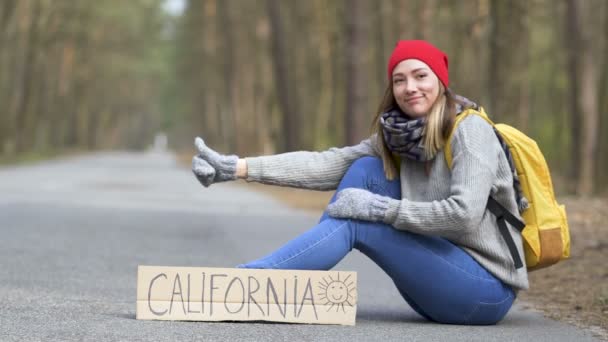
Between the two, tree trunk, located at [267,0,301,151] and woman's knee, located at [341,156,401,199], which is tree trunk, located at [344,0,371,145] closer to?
tree trunk, located at [267,0,301,151]

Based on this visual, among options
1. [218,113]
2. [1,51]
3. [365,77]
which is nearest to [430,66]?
[365,77]

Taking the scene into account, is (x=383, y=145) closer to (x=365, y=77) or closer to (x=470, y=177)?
(x=470, y=177)

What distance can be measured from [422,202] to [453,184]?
0.56 ft

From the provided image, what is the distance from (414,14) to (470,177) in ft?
88.3

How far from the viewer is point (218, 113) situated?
59969mm

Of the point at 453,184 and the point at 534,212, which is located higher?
the point at 453,184

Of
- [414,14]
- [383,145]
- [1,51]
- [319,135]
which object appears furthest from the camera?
[319,135]

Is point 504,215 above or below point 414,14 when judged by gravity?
below

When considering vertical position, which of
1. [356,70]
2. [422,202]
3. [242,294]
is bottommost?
[242,294]

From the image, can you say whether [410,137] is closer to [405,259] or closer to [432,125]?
[432,125]

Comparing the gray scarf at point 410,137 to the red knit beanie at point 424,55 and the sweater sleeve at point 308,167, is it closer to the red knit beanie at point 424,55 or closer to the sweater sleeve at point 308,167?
the red knit beanie at point 424,55

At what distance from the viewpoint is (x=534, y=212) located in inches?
206

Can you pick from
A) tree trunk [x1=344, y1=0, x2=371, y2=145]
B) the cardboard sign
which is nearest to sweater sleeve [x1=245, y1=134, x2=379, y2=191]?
the cardboard sign

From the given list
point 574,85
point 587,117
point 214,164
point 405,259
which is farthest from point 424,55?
point 574,85
